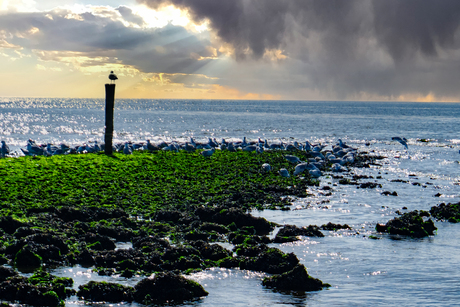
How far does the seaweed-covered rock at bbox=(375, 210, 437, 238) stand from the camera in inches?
570

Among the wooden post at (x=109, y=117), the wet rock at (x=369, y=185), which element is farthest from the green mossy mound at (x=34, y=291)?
the wet rock at (x=369, y=185)

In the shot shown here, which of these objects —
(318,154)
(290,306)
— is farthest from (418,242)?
(318,154)

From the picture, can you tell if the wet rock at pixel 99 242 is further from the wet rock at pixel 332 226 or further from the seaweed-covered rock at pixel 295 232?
the wet rock at pixel 332 226

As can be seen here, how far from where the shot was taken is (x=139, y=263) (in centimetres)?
1059

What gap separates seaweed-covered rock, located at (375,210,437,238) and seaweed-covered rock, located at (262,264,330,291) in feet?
18.8

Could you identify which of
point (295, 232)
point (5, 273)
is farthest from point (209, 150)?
point (5, 273)

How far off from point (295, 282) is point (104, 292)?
4044 millimetres

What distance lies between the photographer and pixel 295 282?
9.83 meters

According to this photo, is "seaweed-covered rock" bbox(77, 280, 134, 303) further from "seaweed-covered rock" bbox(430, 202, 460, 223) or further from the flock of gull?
the flock of gull

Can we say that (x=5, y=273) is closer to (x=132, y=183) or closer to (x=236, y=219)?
(x=236, y=219)

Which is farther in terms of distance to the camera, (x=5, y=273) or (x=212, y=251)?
(x=212, y=251)

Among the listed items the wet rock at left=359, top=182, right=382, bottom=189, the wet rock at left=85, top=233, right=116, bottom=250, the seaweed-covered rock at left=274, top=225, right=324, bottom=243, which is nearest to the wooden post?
the wet rock at left=359, top=182, right=382, bottom=189

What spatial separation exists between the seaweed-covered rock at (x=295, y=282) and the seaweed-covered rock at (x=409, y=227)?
18.8ft

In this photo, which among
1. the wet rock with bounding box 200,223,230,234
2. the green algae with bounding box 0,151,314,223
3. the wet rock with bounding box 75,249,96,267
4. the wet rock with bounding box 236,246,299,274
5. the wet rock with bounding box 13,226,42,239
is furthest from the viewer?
the green algae with bounding box 0,151,314,223
